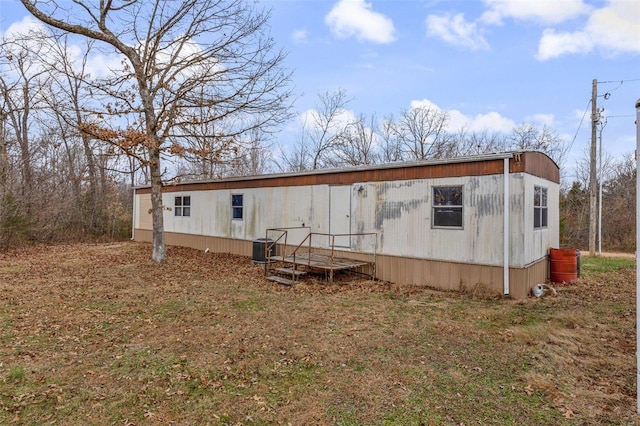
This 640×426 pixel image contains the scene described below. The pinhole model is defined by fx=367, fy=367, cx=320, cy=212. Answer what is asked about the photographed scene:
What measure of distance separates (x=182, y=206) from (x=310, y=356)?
42.1 feet

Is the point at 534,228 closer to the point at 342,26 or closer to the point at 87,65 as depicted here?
the point at 342,26

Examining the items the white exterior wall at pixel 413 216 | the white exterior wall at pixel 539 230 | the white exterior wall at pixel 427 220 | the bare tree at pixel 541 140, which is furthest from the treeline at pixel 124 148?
the white exterior wall at pixel 539 230

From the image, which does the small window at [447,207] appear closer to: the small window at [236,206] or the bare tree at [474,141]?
the small window at [236,206]

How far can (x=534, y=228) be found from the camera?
7.89 meters

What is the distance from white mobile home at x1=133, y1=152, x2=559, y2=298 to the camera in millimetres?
7188

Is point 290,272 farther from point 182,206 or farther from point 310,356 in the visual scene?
point 182,206

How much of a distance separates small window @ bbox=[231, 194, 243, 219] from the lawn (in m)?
5.13

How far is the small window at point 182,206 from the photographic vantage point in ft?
50.6

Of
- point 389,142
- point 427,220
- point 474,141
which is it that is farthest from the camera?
point 389,142

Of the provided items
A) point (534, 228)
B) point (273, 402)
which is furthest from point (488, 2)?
point (273, 402)

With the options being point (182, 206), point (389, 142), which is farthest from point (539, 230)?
point (389, 142)

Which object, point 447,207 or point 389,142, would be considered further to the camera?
point 389,142

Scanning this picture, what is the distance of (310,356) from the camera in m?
4.52

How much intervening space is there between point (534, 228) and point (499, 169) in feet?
5.59
